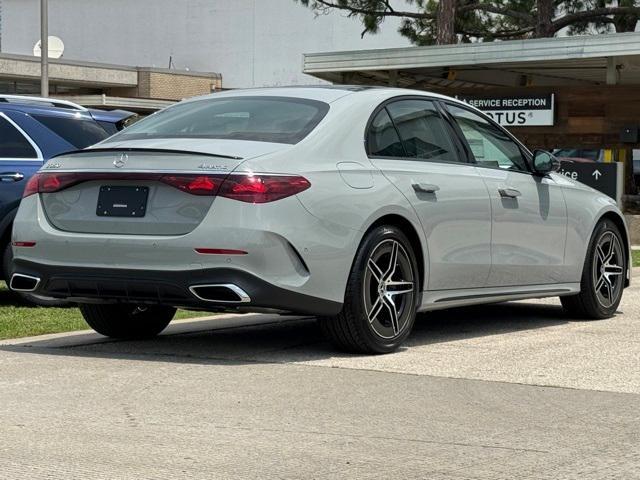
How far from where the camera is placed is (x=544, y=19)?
33.6 meters

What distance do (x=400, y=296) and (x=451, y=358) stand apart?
48 cm

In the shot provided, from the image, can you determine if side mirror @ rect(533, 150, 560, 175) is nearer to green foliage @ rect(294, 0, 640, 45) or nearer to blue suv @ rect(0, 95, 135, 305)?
blue suv @ rect(0, 95, 135, 305)

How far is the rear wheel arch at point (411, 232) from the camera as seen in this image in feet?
25.7

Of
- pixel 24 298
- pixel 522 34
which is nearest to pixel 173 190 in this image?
pixel 24 298

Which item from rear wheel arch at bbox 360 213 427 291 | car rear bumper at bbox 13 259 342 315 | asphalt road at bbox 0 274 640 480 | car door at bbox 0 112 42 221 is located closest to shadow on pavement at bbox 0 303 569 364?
asphalt road at bbox 0 274 640 480

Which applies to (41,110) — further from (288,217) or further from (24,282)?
(288,217)

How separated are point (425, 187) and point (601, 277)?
2437mm

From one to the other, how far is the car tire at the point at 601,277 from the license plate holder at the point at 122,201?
3.77 metres

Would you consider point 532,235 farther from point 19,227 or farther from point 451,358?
point 19,227

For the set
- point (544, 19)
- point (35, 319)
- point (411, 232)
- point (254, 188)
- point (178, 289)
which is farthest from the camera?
point (544, 19)

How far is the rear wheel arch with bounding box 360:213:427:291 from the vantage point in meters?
7.84

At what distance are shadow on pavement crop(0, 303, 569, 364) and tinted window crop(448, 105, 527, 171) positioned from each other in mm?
1160

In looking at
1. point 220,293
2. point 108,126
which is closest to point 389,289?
point 220,293

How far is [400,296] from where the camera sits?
802cm
